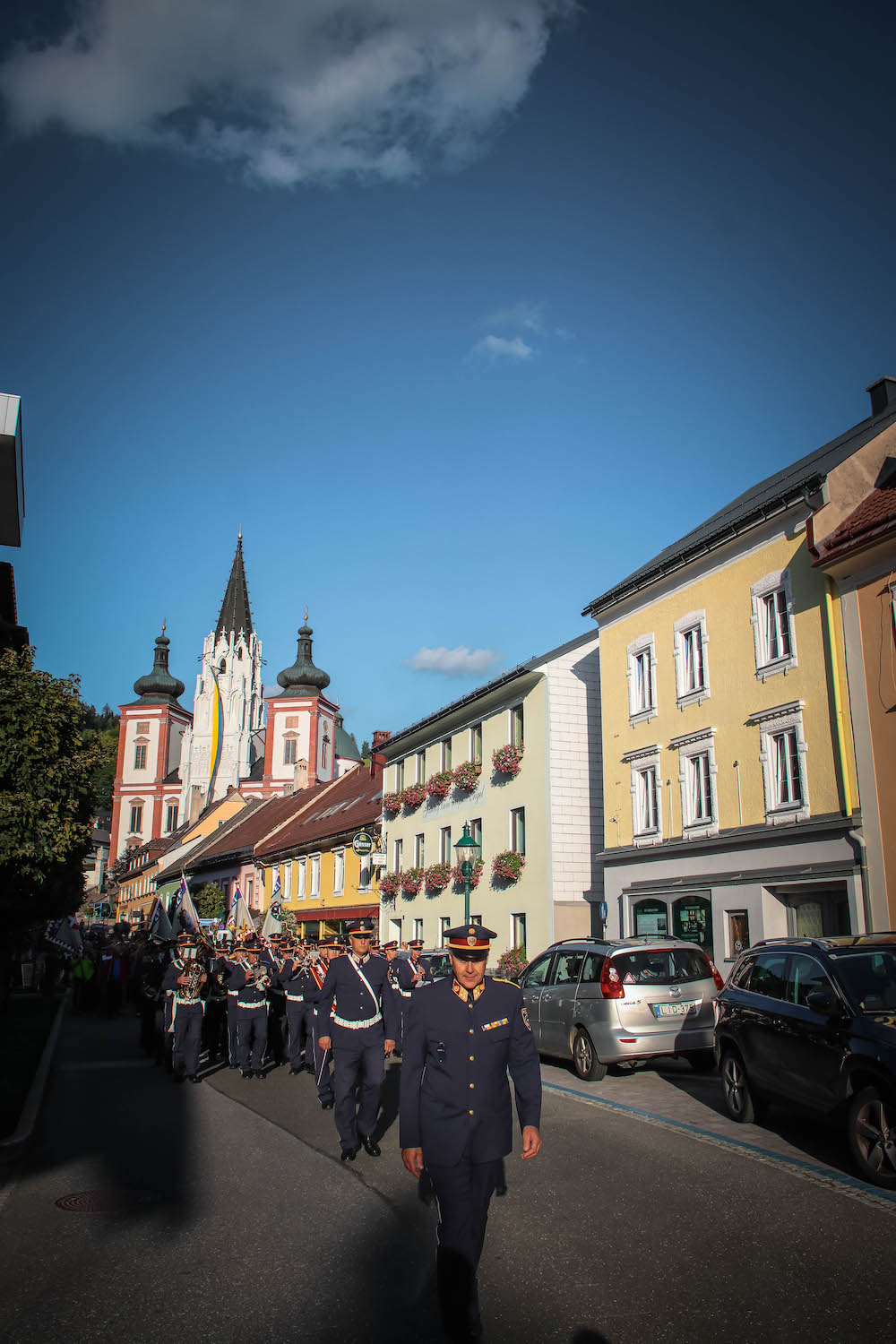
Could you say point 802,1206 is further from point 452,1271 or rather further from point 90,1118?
point 90,1118

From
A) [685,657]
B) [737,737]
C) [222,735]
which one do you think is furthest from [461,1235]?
[222,735]

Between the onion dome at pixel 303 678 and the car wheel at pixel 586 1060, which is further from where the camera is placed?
the onion dome at pixel 303 678

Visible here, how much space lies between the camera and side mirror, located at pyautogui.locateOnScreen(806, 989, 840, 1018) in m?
7.67

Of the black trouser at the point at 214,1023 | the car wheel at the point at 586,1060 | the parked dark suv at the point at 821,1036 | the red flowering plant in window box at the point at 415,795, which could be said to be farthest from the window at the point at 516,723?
the parked dark suv at the point at 821,1036

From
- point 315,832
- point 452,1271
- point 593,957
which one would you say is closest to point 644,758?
point 593,957

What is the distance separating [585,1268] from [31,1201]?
170 inches

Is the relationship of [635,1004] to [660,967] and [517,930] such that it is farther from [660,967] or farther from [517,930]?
[517,930]

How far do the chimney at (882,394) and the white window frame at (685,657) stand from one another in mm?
5973

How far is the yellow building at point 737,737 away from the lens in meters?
18.4

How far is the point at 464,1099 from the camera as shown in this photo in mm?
Answer: 4883

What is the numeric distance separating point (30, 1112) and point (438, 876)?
21335 mm

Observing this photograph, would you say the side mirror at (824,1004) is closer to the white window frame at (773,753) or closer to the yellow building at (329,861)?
the white window frame at (773,753)

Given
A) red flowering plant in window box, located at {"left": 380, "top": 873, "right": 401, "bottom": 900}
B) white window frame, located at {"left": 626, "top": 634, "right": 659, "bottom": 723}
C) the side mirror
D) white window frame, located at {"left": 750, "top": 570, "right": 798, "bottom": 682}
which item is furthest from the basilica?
the side mirror

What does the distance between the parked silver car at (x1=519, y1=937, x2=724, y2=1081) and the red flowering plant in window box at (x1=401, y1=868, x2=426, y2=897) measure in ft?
63.8
